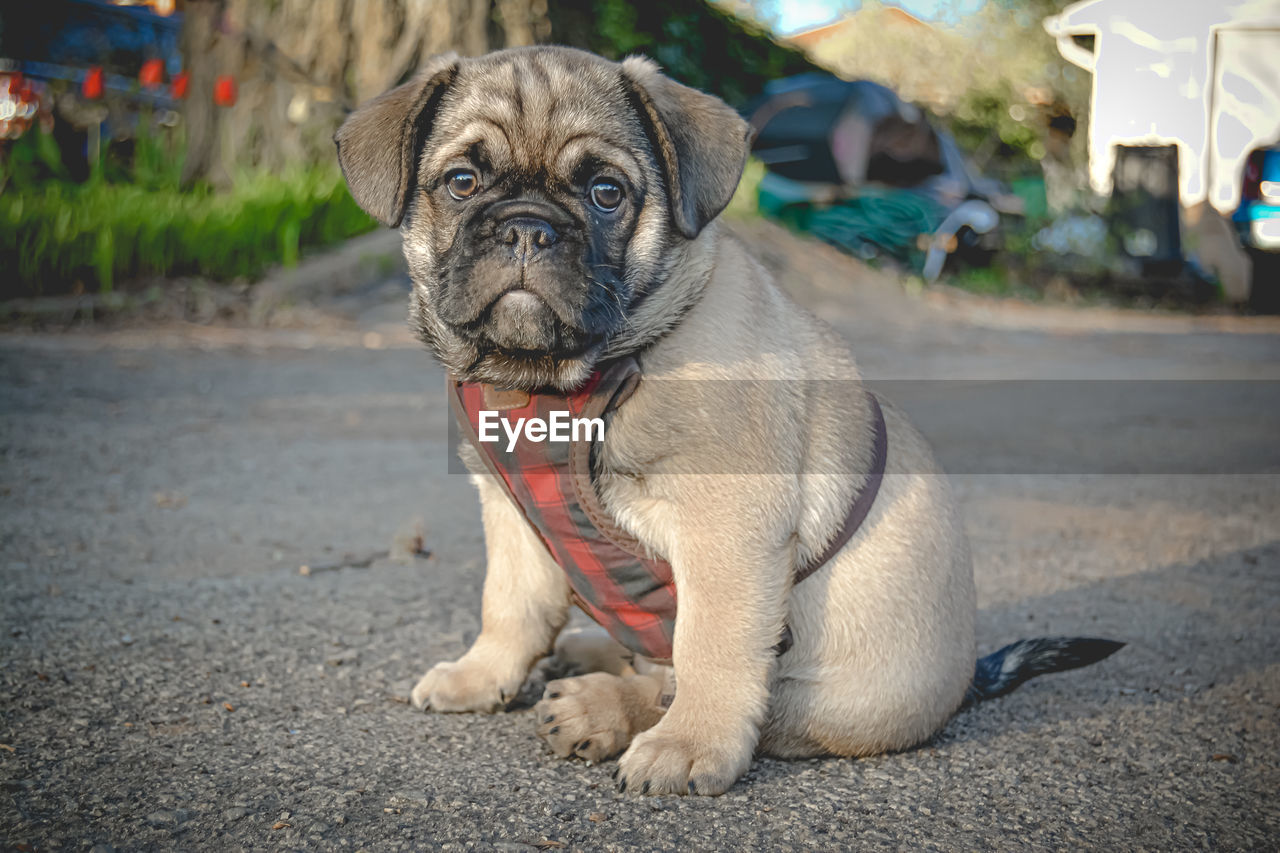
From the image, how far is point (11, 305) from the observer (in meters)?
8.79

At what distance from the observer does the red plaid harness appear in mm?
2607

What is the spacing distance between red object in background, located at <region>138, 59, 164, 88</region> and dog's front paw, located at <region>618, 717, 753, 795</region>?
Answer: 11803mm

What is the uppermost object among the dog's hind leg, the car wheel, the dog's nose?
the dog's nose

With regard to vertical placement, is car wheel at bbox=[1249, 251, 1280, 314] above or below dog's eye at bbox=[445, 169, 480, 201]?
below

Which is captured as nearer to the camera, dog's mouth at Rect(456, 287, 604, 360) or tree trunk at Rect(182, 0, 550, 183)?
dog's mouth at Rect(456, 287, 604, 360)

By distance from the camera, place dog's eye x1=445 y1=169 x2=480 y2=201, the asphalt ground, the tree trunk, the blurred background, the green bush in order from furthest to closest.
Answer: the tree trunk
the blurred background
the green bush
dog's eye x1=445 y1=169 x2=480 y2=201
the asphalt ground

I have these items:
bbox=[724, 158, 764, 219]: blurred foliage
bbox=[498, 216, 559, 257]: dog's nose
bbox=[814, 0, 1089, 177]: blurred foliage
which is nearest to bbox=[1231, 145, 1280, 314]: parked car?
bbox=[814, 0, 1089, 177]: blurred foliage

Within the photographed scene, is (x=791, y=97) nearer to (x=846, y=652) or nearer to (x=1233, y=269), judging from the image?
(x=1233, y=269)

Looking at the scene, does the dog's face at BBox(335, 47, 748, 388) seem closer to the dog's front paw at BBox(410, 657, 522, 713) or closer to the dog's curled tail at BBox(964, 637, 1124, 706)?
the dog's front paw at BBox(410, 657, 522, 713)

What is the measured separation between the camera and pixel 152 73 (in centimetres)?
1205

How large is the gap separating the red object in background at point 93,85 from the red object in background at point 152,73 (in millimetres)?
895

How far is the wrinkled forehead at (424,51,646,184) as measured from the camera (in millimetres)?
2820

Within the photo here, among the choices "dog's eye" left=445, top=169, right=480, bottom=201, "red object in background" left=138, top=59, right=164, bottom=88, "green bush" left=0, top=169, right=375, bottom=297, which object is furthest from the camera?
"red object in background" left=138, top=59, right=164, bottom=88

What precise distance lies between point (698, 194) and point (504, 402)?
716 mm
